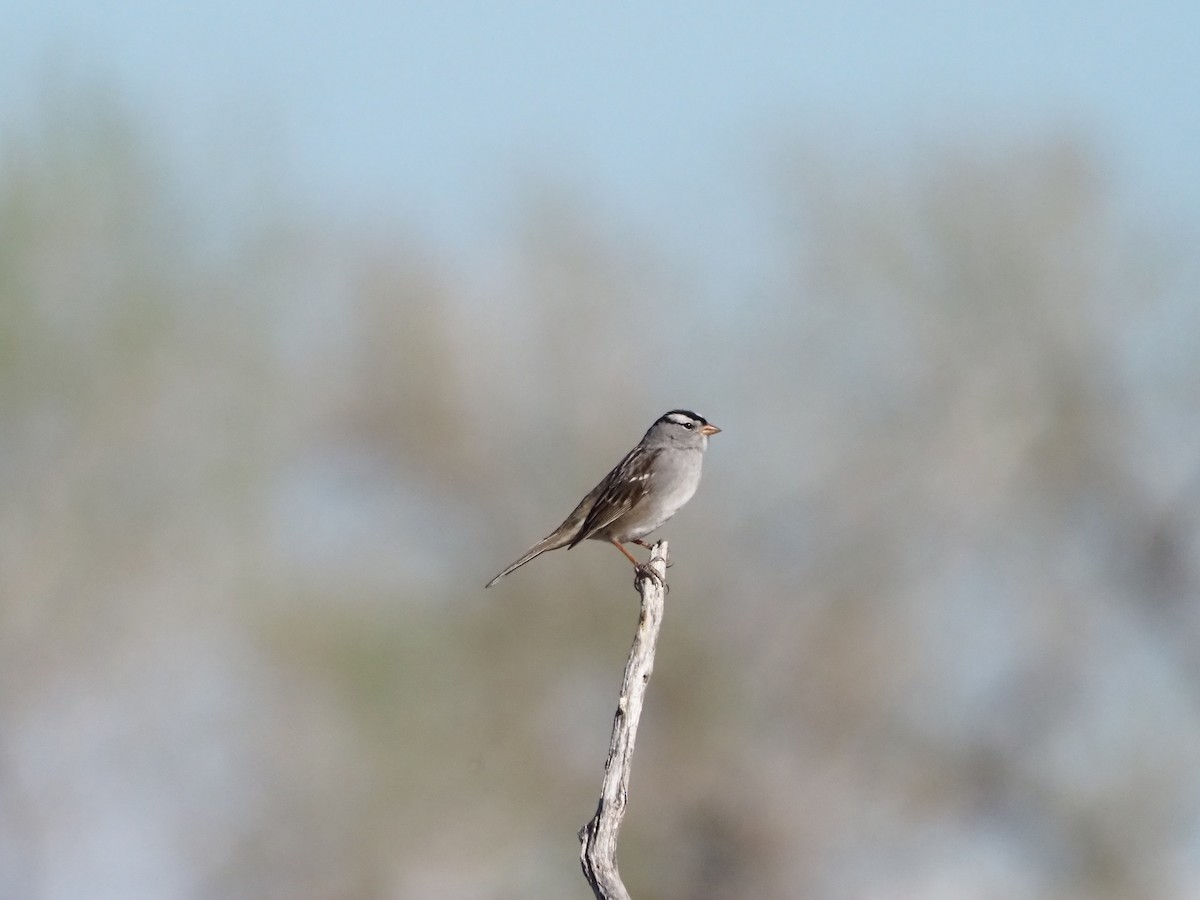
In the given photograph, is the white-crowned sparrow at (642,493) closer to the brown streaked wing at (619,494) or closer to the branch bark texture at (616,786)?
the brown streaked wing at (619,494)

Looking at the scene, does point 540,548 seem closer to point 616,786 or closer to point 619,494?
point 619,494

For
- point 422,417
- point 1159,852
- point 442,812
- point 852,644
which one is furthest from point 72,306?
point 1159,852

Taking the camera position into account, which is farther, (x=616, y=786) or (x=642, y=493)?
(x=642, y=493)

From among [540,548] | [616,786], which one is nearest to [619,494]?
[540,548]

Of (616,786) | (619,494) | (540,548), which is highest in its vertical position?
(619,494)

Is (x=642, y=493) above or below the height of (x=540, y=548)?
above

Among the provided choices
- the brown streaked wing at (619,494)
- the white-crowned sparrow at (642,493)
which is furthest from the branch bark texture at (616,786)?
the brown streaked wing at (619,494)
